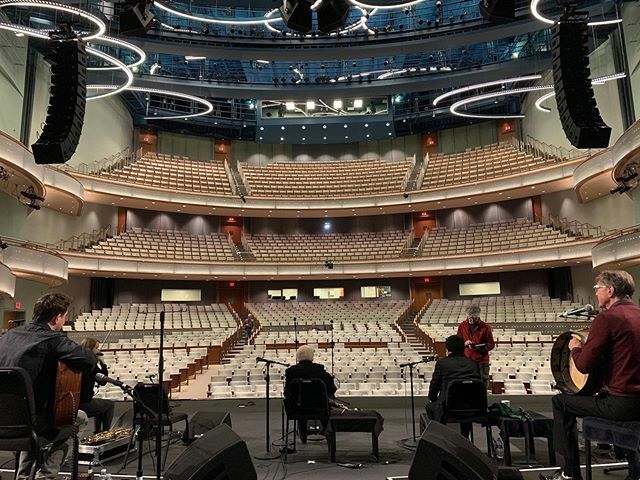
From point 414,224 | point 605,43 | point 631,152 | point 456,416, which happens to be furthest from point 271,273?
point 456,416

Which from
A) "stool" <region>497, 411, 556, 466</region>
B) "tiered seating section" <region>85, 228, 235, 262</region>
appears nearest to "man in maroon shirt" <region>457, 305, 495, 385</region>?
"stool" <region>497, 411, 556, 466</region>

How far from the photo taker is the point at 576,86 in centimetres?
614

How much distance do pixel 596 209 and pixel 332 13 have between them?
1585 centimetres

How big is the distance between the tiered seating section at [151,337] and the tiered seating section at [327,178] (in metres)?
6.72

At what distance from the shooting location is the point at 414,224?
24.0 m

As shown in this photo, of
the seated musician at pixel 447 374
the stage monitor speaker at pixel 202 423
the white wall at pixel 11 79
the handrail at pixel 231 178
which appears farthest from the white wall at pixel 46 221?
the seated musician at pixel 447 374

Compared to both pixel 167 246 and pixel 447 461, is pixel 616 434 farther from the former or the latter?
pixel 167 246

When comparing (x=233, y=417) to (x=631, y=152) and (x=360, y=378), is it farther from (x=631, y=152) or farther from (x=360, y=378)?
(x=631, y=152)

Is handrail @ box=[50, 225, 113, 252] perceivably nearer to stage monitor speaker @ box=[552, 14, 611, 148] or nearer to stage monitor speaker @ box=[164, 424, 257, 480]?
stage monitor speaker @ box=[552, 14, 611, 148]

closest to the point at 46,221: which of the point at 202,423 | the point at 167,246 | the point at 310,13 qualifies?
the point at 167,246

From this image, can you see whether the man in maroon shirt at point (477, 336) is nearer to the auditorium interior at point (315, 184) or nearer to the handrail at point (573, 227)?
the auditorium interior at point (315, 184)

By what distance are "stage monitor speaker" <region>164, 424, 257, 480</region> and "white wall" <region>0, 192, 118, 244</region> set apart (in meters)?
15.8

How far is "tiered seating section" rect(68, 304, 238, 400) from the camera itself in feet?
31.7

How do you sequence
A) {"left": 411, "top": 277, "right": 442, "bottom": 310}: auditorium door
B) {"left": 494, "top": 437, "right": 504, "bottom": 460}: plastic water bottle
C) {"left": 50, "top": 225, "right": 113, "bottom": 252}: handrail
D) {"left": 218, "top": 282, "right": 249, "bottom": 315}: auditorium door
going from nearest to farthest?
{"left": 494, "top": 437, "right": 504, "bottom": 460}: plastic water bottle < {"left": 50, "top": 225, "right": 113, "bottom": 252}: handrail < {"left": 411, "top": 277, "right": 442, "bottom": 310}: auditorium door < {"left": 218, "top": 282, "right": 249, "bottom": 315}: auditorium door
